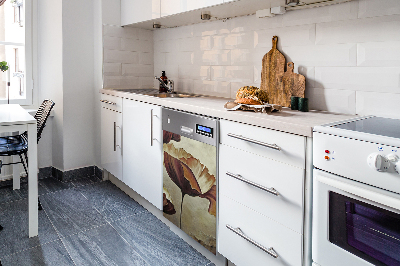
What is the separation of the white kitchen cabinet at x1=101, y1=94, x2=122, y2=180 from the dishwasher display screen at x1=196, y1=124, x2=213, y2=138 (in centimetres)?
128

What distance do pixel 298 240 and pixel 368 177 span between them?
1.55 feet

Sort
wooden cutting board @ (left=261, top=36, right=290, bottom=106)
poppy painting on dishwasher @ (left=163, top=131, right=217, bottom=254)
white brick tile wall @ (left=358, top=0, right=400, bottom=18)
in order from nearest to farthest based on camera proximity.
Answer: white brick tile wall @ (left=358, top=0, right=400, bottom=18)
poppy painting on dishwasher @ (left=163, top=131, right=217, bottom=254)
wooden cutting board @ (left=261, top=36, right=290, bottom=106)

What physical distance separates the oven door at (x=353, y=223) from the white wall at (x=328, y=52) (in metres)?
0.72

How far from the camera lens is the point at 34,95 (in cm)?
354

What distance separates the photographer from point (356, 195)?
46.3 inches

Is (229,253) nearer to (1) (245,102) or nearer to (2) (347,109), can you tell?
(1) (245,102)

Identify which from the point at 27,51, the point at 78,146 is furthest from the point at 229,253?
the point at 27,51

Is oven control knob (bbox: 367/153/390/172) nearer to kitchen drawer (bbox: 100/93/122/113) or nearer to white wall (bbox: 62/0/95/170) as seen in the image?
kitchen drawer (bbox: 100/93/122/113)

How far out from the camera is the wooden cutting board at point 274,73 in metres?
2.18

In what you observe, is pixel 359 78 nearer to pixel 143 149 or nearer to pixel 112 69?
pixel 143 149

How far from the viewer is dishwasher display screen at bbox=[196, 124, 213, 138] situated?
189cm

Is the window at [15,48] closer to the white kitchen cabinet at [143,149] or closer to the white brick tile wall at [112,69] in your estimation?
the white brick tile wall at [112,69]

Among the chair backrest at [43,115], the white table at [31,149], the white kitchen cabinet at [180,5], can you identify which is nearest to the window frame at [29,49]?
the chair backrest at [43,115]

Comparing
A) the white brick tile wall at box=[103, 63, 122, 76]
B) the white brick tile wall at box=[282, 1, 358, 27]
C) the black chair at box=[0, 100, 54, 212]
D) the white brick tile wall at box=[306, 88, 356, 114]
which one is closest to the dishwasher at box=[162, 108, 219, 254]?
the white brick tile wall at box=[306, 88, 356, 114]
